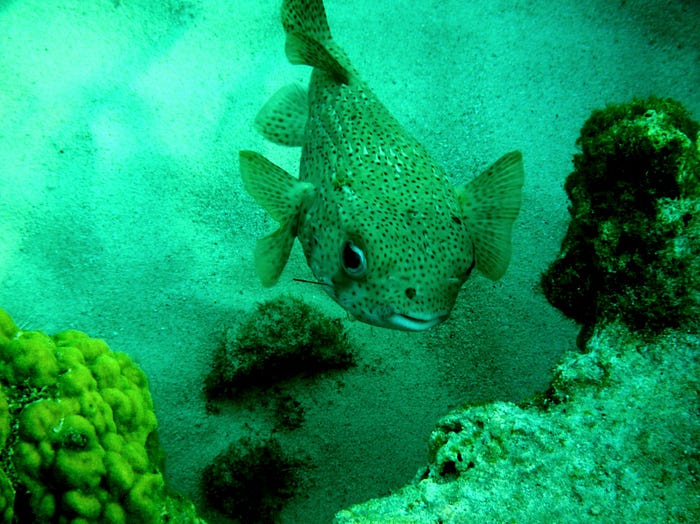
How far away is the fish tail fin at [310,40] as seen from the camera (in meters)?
3.22

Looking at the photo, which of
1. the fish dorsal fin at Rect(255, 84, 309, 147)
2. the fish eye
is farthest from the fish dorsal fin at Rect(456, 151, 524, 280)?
the fish dorsal fin at Rect(255, 84, 309, 147)

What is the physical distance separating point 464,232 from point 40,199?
3914 mm

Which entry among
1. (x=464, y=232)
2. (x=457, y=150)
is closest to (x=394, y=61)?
(x=457, y=150)

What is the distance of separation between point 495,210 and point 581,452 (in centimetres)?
133

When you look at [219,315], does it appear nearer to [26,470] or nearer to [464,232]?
[26,470]

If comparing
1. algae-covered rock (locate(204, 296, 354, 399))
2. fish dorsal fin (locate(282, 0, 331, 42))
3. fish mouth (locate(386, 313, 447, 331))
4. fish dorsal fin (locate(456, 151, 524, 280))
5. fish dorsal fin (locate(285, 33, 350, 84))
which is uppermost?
fish dorsal fin (locate(282, 0, 331, 42))

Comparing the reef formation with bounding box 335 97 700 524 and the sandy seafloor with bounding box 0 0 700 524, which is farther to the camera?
the sandy seafloor with bounding box 0 0 700 524

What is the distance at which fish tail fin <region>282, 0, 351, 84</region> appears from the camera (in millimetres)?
3223

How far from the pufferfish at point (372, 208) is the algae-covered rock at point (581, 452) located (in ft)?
2.06

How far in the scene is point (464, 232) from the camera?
2.50m

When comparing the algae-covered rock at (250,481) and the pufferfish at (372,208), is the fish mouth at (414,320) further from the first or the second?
the algae-covered rock at (250,481)

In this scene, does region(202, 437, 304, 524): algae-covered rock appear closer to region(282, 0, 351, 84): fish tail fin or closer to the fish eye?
the fish eye

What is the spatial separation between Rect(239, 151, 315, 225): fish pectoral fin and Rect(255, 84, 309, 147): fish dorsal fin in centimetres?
87

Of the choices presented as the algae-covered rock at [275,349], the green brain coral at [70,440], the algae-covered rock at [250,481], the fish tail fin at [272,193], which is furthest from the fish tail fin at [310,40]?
the algae-covered rock at [250,481]
